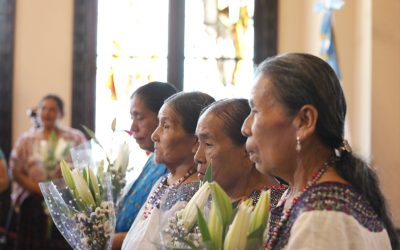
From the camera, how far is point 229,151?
212 centimetres

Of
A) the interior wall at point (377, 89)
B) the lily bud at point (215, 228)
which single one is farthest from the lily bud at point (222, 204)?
the interior wall at point (377, 89)

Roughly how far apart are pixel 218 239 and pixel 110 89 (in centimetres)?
606

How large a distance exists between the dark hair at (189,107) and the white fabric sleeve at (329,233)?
1.08m

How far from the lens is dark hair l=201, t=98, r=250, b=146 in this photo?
2.11 metres

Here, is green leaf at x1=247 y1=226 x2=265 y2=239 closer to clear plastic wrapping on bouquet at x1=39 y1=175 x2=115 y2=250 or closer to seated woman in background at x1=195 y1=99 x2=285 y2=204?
seated woman in background at x1=195 y1=99 x2=285 y2=204

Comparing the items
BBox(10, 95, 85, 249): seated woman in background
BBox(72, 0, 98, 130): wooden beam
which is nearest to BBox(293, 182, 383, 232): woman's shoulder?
BBox(10, 95, 85, 249): seated woman in background

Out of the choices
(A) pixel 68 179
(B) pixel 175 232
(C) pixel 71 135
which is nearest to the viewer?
(B) pixel 175 232

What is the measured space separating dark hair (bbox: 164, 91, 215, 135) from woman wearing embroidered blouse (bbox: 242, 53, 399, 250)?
857mm

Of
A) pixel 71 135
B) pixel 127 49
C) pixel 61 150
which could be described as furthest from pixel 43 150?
pixel 127 49

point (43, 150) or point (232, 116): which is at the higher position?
point (232, 116)

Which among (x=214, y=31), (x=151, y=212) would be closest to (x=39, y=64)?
(x=214, y=31)

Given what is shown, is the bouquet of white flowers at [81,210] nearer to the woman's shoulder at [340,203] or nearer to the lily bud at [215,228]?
the lily bud at [215,228]

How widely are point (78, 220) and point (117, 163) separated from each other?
0.65 meters

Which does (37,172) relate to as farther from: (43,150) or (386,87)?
(386,87)
